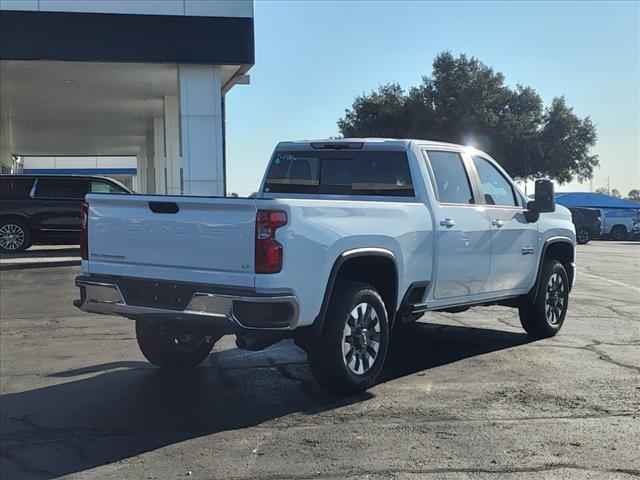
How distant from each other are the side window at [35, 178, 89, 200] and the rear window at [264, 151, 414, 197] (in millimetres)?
10967

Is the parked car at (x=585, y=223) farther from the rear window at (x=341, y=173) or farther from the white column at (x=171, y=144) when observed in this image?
the rear window at (x=341, y=173)

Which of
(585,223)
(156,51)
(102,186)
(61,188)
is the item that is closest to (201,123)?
(156,51)

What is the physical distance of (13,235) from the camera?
1667 cm

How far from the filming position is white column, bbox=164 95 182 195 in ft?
70.9

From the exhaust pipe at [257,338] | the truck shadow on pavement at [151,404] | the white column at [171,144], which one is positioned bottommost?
the truck shadow on pavement at [151,404]

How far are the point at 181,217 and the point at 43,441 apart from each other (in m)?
1.78

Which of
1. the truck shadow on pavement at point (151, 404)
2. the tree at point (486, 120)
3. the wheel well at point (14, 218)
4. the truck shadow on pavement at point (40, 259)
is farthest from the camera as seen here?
the tree at point (486, 120)

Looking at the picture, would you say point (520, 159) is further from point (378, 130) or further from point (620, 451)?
point (620, 451)

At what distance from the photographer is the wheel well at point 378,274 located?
Result: 571 centimetres

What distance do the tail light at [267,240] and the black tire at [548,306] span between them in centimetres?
396

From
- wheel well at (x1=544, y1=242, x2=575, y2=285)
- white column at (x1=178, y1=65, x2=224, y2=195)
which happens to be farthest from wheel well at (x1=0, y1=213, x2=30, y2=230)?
wheel well at (x1=544, y1=242, x2=575, y2=285)

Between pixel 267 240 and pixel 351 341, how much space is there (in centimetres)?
127

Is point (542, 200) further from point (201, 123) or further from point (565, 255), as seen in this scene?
point (201, 123)

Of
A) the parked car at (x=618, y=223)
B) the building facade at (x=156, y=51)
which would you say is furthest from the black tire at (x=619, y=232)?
the building facade at (x=156, y=51)
